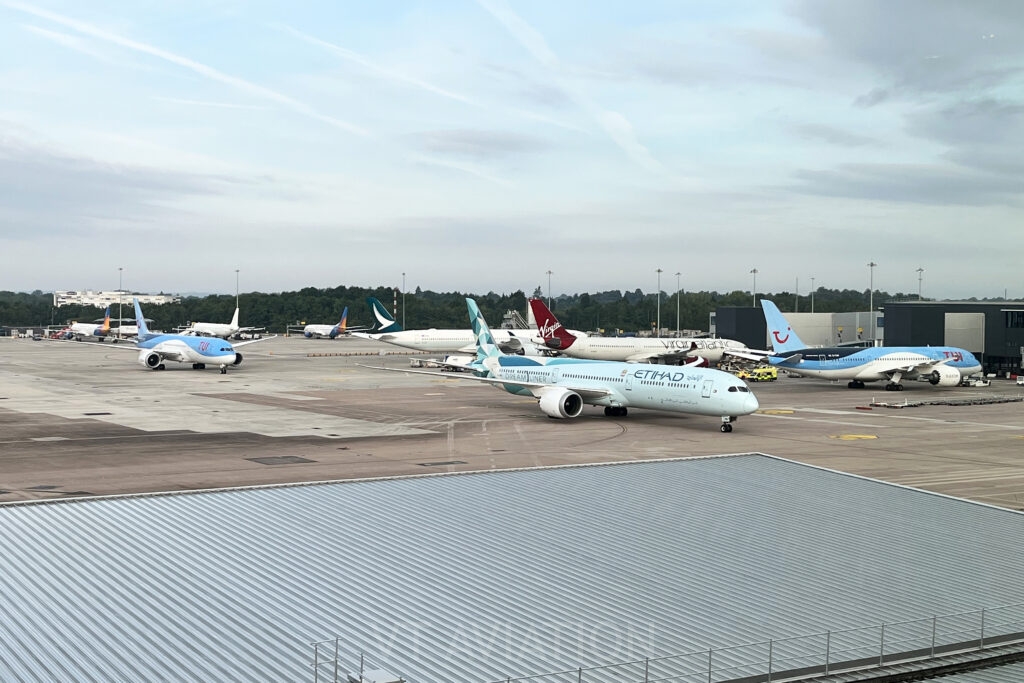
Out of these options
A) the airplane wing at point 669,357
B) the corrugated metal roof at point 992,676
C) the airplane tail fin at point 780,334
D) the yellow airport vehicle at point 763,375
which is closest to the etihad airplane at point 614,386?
the airplane tail fin at point 780,334

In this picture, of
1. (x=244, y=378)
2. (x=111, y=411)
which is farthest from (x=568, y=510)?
(x=244, y=378)

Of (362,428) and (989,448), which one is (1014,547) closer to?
(989,448)

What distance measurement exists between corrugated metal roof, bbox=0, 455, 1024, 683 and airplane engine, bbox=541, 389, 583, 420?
1361 inches

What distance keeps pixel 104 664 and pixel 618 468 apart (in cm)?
2123

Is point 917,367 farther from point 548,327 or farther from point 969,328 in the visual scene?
point 548,327

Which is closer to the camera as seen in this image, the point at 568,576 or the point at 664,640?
the point at 664,640

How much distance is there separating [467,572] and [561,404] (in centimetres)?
4495

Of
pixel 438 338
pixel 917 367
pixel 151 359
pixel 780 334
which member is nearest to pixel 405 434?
pixel 780 334

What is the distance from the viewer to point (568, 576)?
21.9 meters

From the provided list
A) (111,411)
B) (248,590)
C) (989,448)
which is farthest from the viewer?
(111,411)

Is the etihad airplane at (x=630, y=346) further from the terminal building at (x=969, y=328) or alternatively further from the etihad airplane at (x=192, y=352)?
the etihad airplane at (x=192, y=352)

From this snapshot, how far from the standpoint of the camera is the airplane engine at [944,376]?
96812 mm

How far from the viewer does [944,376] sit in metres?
96.9

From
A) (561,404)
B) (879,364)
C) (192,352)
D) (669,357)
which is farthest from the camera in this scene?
(669,357)
